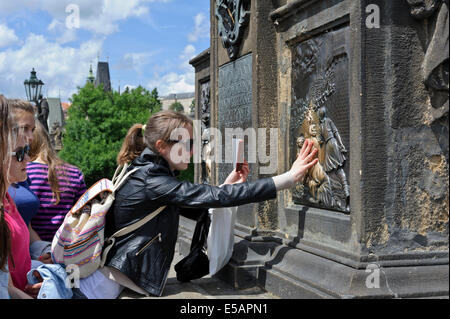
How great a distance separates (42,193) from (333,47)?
2513 mm

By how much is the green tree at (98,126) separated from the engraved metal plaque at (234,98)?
31.0 meters

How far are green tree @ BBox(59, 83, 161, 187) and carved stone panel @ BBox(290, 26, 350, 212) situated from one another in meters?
32.4

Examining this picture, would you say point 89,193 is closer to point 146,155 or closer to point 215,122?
point 146,155

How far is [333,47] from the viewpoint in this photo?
3744 millimetres

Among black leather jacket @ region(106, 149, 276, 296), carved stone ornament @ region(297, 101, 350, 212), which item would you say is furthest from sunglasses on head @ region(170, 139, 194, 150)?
carved stone ornament @ region(297, 101, 350, 212)

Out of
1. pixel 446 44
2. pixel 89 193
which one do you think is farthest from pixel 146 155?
pixel 446 44

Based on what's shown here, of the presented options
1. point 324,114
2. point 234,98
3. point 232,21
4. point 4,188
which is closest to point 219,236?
point 324,114

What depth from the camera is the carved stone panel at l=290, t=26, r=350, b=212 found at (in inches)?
142

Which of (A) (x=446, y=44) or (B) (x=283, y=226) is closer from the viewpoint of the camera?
(A) (x=446, y=44)

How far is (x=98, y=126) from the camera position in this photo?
126 ft

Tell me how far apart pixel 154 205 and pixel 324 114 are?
1.43 meters

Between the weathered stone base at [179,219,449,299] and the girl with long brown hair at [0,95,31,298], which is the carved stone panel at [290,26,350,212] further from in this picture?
the girl with long brown hair at [0,95,31,298]

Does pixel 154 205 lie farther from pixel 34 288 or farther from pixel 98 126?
pixel 98 126

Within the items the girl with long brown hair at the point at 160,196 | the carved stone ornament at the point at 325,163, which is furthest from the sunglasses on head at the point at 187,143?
the carved stone ornament at the point at 325,163
